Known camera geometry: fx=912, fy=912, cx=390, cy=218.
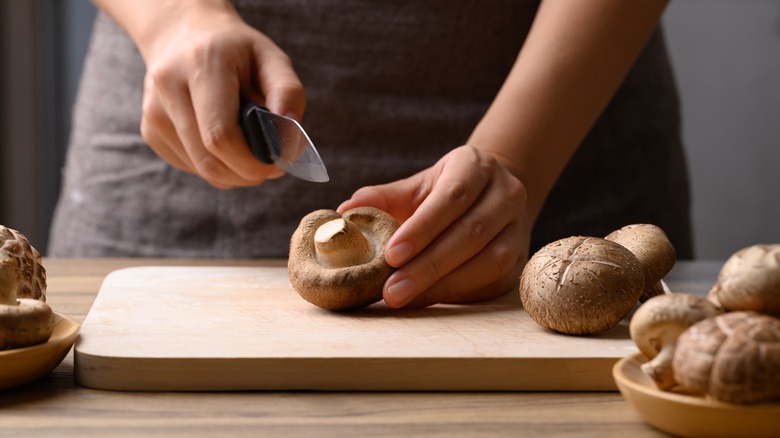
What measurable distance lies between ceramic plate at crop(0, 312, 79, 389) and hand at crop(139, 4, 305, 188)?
547mm

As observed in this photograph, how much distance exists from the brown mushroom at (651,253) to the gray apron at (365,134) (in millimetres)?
735

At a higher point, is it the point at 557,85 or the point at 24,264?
the point at 557,85

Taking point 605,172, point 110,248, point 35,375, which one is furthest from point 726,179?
point 35,375

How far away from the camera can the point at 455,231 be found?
4.37 feet

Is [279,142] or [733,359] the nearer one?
[733,359]

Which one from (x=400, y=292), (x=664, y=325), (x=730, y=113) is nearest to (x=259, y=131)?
(x=400, y=292)

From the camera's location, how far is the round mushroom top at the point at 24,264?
1.08m

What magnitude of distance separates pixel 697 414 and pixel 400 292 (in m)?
0.51

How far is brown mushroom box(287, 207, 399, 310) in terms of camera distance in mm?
1233

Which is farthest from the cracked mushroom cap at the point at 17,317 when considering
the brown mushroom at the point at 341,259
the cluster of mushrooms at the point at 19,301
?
the brown mushroom at the point at 341,259

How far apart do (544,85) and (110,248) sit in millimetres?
1120

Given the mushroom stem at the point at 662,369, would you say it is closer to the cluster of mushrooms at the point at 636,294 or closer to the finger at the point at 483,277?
the cluster of mushrooms at the point at 636,294

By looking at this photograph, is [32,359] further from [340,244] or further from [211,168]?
[211,168]

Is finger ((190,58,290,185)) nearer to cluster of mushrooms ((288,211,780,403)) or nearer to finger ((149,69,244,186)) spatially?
finger ((149,69,244,186))
